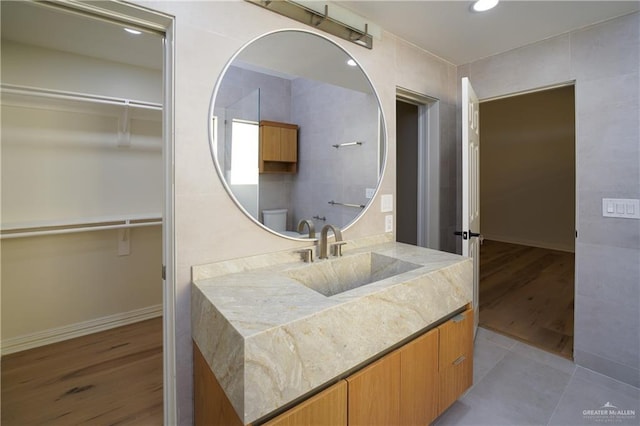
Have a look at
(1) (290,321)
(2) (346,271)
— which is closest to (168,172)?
(1) (290,321)

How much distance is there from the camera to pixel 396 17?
1863 millimetres

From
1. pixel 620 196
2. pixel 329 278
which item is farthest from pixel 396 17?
pixel 620 196

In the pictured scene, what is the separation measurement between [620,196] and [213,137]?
2.44 metres

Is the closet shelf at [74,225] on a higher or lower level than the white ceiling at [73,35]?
lower

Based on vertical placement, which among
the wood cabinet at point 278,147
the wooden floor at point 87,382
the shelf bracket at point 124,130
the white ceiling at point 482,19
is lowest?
the wooden floor at point 87,382

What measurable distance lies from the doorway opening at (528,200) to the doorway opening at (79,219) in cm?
334

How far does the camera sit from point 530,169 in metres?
5.59

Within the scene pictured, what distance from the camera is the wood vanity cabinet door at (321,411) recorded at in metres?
0.90

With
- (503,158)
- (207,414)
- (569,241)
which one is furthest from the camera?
(503,158)

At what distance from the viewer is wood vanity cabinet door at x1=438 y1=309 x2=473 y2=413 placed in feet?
4.75

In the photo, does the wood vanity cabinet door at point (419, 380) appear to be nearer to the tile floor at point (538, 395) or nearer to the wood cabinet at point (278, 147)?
the tile floor at point (538, 395)

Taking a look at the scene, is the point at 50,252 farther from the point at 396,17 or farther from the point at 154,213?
the point at 396,17

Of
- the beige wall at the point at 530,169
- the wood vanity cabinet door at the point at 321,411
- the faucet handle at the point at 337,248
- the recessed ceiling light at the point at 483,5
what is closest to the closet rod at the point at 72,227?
the faucet handle at the point at 337,248

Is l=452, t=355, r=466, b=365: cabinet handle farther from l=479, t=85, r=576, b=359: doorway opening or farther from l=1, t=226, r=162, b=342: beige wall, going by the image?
l=1, t=226, r=162, b=342: beige wall
